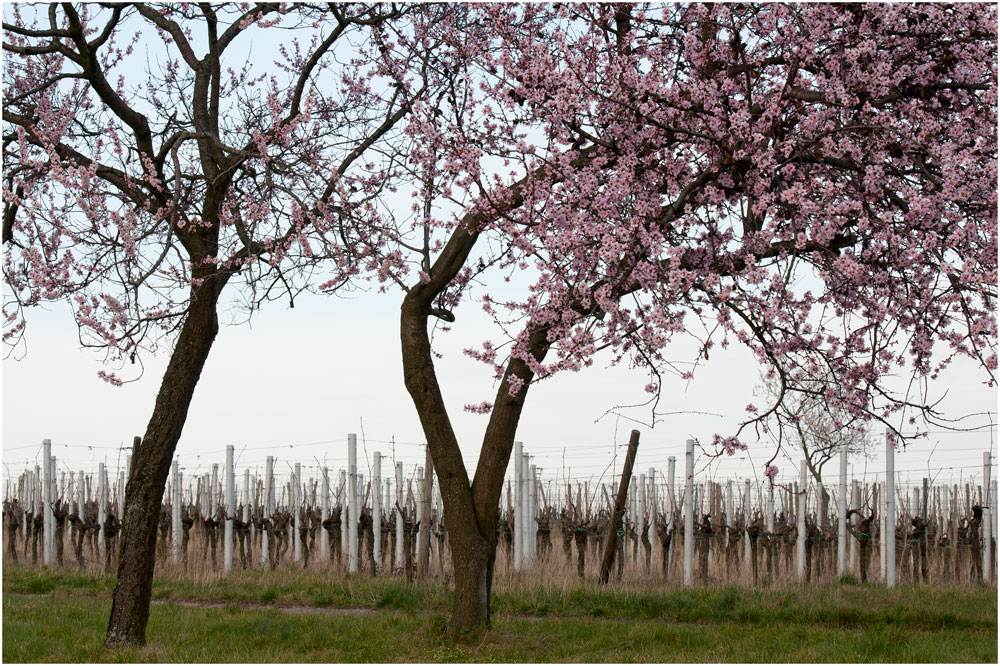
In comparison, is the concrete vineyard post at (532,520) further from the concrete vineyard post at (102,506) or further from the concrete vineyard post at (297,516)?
the concrete vineyard post at (102,506)

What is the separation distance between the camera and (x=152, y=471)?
8016 mm

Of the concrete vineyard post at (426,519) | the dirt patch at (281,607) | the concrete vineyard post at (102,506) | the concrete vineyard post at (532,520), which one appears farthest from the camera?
the concrete vineyard post at (102,506)

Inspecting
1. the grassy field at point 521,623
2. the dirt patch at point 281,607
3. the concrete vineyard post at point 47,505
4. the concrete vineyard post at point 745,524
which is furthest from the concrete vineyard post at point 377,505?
the concrete vineyard post at point 47,505

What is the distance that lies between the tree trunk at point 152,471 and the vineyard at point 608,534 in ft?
13.6

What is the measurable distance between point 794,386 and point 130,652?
5.37 meters

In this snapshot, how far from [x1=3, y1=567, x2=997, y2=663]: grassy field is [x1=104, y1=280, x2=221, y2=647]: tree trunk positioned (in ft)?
1.06

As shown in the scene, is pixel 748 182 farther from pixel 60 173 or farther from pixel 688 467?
pixel 688 467

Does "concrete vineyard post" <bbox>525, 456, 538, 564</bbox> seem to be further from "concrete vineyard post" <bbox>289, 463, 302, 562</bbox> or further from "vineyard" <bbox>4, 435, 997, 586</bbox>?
"concrete vineyard post" <bbox>289, 463, 302, 562</bbox>

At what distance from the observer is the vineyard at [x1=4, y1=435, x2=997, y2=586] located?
1385cm

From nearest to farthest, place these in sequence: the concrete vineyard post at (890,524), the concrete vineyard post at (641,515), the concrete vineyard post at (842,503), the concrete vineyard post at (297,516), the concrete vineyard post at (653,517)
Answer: the concrete vineyard post at (890,524) → the concrete vineyard post at (842,503) → the concrete vineyard post at (653,517) → the concrete vineyard post at (641,515) → the concrete vineyard post at (297,516)

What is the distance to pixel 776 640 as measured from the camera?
27.3 ft

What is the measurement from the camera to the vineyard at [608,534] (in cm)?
1385

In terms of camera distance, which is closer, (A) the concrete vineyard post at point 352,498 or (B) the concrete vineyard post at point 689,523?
(B) the concrete vineyard post at point 689,523

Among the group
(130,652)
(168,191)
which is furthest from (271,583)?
(168,191)
